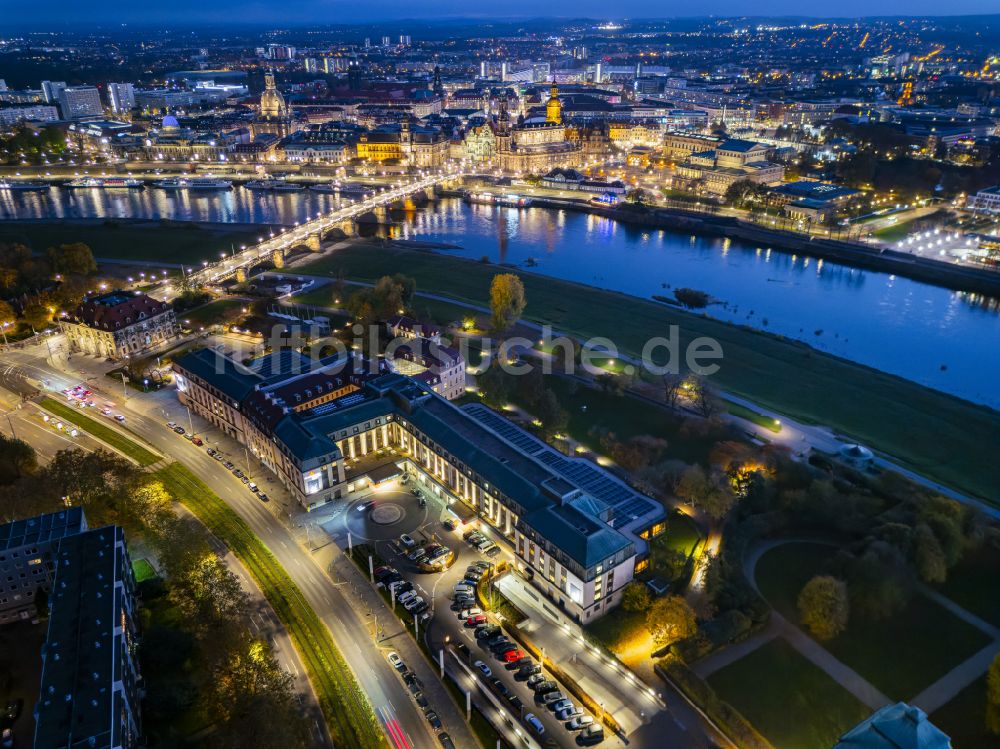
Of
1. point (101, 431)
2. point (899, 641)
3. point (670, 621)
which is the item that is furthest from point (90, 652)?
point (899, 641)

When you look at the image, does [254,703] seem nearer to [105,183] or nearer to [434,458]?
[434,458]

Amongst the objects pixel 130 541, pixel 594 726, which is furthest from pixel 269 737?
pixel 130 541

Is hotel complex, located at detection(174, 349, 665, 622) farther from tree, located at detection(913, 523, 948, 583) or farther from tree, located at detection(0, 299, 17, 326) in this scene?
tree, located at detection(0, 299, 17, 326)

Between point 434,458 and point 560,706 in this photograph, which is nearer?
point 560,706

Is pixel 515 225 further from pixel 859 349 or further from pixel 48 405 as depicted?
pixel 48 405

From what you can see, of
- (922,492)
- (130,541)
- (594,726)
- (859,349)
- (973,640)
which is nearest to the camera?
(594,726)

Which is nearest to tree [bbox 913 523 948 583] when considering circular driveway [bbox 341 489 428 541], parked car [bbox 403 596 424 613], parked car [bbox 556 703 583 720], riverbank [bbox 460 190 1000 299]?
parked car [bbox 556 703 583 720]
